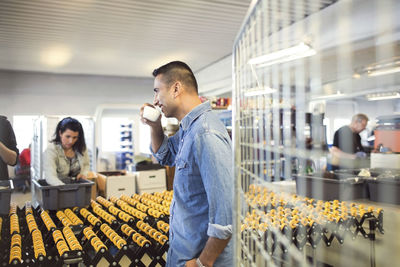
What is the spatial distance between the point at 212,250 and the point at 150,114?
0.79 metres

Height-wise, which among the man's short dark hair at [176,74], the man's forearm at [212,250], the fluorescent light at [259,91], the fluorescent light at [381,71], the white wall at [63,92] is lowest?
the man's forearm at [212,250]

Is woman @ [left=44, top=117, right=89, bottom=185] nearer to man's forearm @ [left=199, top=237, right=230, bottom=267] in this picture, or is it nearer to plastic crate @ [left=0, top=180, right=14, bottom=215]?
plastic crate @ [left=0, top=180, right=14, bottom=215]

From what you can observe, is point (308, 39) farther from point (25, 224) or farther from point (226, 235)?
point (25, 224)

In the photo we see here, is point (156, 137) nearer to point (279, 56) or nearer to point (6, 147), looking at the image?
point (279, 56)

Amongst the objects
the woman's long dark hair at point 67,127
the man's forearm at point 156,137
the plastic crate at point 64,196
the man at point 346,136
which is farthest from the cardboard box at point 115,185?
the man at point 346,136

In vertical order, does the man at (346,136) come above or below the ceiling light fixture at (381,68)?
below

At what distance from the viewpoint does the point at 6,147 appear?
253cm

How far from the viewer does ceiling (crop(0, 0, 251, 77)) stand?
4.49 m

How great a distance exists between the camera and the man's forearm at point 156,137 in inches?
68.9

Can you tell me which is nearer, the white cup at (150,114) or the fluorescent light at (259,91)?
the fluorescent light at (259,91)

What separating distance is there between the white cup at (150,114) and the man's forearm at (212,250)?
74 cm

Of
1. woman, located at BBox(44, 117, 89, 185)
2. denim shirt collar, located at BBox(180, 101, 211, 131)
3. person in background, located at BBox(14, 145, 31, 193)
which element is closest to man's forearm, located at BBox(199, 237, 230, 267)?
denim shirt collar, located at BBox(180, 101, 211, 131)

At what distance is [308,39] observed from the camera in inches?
37.8

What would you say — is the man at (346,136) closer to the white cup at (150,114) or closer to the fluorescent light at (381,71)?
the fluorescent light at (381,71)
